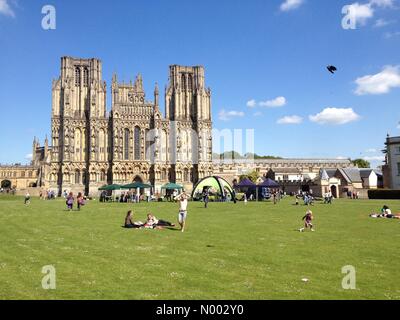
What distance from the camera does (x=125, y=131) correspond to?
84.7 meters

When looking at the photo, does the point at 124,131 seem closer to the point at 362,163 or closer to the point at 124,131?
the point at 124,131

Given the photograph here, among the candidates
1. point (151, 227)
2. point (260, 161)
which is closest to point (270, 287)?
point (151, 227)

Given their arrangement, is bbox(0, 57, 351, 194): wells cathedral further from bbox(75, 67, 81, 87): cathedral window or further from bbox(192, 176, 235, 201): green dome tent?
bbox(192, 176, 235, 201): green dome tent

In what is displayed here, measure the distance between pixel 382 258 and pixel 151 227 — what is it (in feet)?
43.2

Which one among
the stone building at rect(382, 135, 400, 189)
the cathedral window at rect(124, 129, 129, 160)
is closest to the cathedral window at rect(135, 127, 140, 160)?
the cathedral window at rect(124, 129, 129, 160)

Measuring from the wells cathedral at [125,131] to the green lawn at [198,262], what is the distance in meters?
61.2

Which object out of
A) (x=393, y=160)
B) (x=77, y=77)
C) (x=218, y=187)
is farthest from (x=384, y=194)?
(x=77, y=77)

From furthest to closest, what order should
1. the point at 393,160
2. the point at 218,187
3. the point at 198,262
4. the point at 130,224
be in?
the point at 393,160, the point at 218,187, the point at 130,224, the point at 198,262

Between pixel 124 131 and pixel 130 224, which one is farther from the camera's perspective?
pixel 124 131

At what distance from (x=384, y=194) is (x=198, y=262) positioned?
194 feet

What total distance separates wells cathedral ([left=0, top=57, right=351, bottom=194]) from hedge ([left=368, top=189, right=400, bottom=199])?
2768 centimetres

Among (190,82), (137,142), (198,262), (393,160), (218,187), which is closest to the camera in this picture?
(198,262)

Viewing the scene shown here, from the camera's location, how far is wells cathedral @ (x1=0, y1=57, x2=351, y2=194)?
264 feet

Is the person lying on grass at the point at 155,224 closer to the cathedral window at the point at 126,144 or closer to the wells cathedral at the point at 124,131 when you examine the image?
the wells cathedral at the point at 124,131
